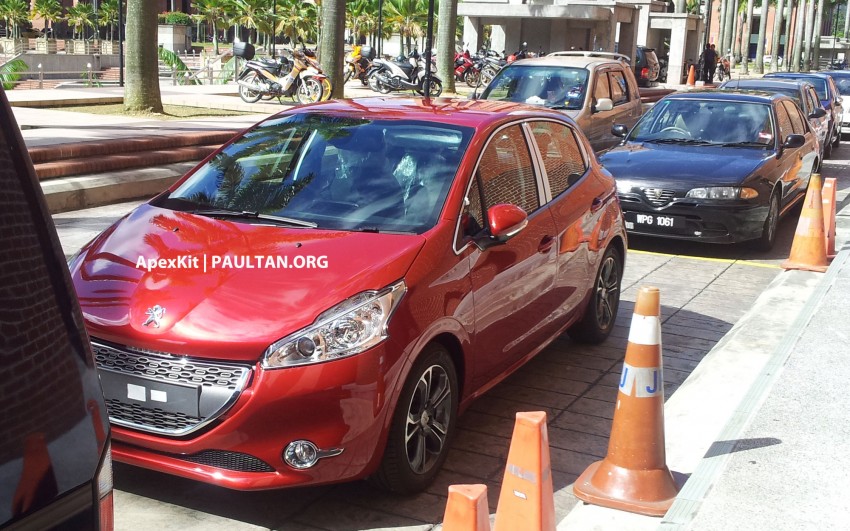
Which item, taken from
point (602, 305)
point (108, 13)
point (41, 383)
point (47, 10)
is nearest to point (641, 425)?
point (602, 305)

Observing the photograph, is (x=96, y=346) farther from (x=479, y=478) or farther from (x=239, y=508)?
(x=479, y=478)

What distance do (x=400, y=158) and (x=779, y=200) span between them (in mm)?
7332

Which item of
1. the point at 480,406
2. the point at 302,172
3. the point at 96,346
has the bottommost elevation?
the point at 480,406

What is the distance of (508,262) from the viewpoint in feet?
17.5

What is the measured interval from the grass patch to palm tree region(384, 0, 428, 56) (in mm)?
50906

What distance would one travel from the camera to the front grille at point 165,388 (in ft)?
13.4

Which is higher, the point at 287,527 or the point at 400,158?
the point at 400,158

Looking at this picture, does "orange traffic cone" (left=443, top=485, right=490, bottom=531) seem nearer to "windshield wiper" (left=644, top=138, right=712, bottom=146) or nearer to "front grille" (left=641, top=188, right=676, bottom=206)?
"front grille" (left=641, top=188, right=676, bottom=206)

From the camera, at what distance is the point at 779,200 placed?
11.6m

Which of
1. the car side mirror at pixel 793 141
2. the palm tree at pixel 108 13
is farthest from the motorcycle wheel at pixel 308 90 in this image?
the palm tree at pixel 108 13

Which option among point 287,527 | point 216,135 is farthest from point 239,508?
point 216,135

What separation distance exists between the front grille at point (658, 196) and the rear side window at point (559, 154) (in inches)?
153

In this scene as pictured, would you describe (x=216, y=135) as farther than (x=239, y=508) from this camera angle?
Yes

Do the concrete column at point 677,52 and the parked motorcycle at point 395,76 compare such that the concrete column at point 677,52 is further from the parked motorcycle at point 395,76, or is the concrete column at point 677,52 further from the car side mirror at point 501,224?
the car side mirror at point 501,224
